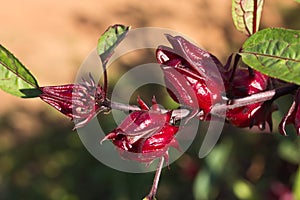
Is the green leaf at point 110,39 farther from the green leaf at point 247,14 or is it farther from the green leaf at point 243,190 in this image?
the green leaf at point 243,190

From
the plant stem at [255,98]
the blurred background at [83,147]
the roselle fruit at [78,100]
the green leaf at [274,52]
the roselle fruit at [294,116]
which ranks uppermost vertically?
the green leaf at [274,52]

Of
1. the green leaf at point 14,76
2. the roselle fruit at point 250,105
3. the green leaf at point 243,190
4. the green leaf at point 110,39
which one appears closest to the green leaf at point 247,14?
the roselle fruit at point 250,105

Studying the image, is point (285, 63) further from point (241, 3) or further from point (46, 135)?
point (46, 135)

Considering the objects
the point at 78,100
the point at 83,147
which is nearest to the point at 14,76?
the point at 78,100

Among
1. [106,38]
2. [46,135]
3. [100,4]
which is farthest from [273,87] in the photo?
[100,4]

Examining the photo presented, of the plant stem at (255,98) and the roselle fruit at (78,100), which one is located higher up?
the roselle fruit at (78,100)

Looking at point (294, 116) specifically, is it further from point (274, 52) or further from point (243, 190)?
point (243, 190)
